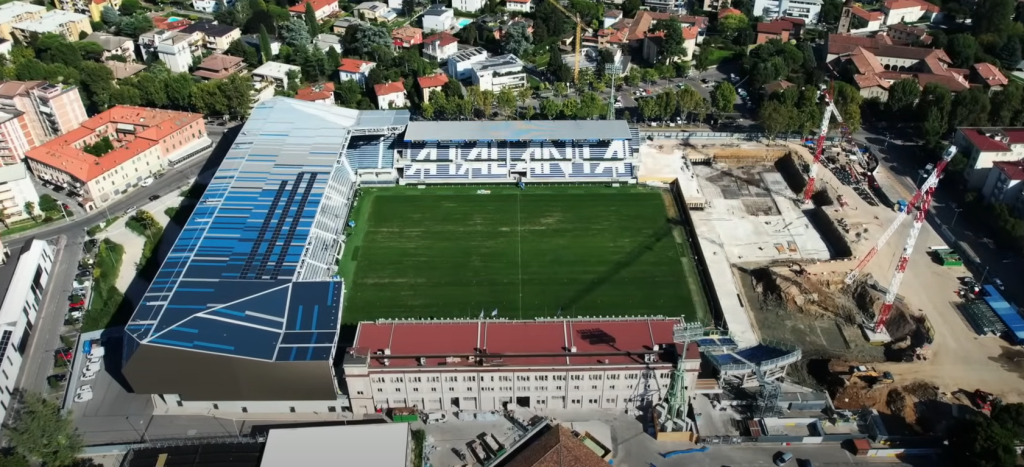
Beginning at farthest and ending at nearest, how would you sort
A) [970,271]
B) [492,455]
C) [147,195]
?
[147,195] → [970,271] → [492,455]

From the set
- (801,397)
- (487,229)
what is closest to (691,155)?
(487,229)

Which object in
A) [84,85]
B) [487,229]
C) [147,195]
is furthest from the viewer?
[84,85]

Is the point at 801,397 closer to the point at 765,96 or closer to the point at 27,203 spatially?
the point at 765,96

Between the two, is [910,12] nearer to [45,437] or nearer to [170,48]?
[170,48]

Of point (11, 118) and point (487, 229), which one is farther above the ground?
point (11, 118)

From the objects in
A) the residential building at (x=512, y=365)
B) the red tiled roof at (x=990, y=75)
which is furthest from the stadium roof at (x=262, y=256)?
the red tiled roof at (x=990, y=75)

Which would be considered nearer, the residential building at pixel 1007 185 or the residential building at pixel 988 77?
the residential building at pixel 1007 185

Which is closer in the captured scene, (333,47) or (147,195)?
(147,195)

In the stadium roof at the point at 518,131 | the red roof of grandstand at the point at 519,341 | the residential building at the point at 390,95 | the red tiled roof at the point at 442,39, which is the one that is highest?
the red roof of grandstand at the point at 519,341

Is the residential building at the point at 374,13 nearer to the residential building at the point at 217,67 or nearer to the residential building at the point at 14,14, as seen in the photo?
the residential building at the point at 217,67
